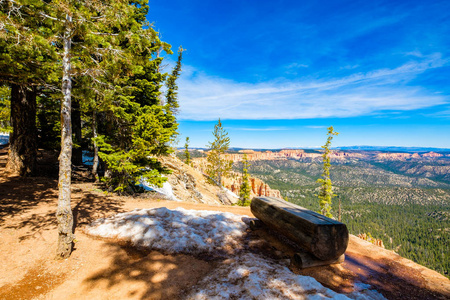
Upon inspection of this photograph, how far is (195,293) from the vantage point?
12.6 ft

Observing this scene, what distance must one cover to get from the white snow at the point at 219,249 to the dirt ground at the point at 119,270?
357 mm

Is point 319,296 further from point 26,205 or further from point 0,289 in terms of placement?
point 26,205

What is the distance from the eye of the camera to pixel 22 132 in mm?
10648

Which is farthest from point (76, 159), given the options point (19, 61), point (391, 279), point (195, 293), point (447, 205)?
point (447, 205)

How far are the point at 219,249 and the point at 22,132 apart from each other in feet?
43.5

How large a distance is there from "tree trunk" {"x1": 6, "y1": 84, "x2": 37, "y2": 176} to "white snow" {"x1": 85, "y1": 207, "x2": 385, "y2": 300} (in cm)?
844

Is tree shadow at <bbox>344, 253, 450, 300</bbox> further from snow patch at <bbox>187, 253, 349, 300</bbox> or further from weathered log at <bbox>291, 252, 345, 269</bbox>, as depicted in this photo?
snow patch at <bbox>187, 253, 349, 300</bbox>

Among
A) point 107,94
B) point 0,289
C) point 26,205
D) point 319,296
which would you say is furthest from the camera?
point 26,205

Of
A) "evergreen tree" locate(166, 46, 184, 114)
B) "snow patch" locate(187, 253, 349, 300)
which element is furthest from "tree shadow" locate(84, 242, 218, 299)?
"evergreen tree" locate(166, 46, 184, 114)

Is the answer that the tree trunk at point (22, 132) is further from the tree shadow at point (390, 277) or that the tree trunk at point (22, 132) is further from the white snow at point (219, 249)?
the tree shadow at point (390, 277)

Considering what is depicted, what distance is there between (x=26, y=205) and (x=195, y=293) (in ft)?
29.4

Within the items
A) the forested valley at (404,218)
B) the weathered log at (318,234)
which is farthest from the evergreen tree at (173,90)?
the forested valley at (404,218)

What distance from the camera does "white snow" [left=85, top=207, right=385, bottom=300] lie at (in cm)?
375

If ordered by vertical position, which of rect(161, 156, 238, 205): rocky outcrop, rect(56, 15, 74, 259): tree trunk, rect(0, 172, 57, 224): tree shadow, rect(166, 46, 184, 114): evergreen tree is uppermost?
rect(166, 46, 184, 114): evergreen tree
